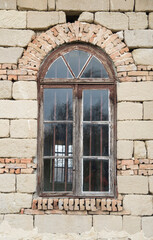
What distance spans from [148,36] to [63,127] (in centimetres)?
194

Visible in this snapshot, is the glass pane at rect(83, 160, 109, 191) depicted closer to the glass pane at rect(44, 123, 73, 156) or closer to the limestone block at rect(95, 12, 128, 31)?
the glass pane at rect(44, 123, 73, 156)

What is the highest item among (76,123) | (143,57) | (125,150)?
(143,57)

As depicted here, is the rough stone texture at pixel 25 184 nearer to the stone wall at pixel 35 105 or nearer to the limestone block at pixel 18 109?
the stone wall at pixel 35 105

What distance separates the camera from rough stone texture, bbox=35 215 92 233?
13.6ft

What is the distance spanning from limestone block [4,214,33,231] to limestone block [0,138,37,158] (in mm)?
895

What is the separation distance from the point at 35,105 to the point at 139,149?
1.71 m

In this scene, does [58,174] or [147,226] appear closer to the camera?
[147,226]

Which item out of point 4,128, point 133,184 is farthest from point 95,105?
point 4,128

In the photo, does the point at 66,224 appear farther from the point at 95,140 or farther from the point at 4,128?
the point at 4,128

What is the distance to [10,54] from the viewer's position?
438 cm

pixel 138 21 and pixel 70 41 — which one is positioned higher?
pixel 138 21

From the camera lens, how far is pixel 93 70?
4.50 m

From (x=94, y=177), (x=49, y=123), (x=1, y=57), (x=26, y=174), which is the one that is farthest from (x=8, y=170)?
(x=1, y=57)

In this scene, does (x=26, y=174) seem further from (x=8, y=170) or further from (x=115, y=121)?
(x=115, y=121)
